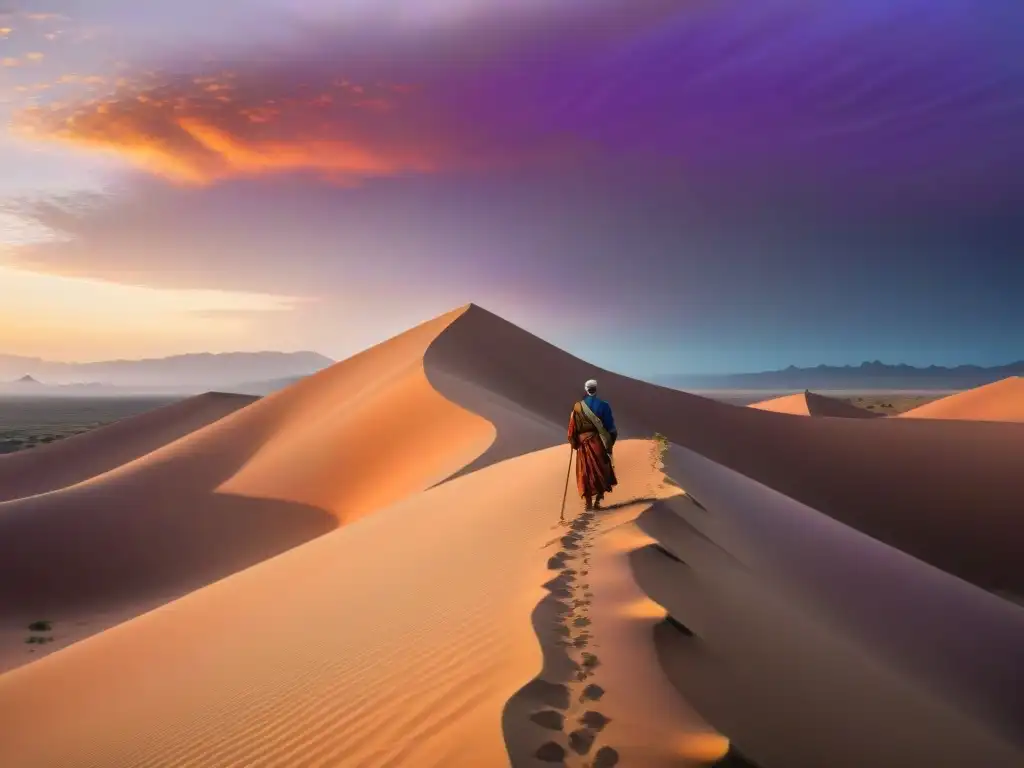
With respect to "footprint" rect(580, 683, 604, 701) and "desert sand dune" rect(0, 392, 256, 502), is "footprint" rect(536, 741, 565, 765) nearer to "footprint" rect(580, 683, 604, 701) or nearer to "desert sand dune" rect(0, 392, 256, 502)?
"footprint" rect(580, 683, 604, 701)

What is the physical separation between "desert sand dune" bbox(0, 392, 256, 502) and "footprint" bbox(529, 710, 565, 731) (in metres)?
38.9

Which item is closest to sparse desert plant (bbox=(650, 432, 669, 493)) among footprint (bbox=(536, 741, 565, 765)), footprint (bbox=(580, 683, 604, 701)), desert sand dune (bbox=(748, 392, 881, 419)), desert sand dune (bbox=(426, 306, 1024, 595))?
desert sand dune (bbox=(426, 306, 1024, 595))

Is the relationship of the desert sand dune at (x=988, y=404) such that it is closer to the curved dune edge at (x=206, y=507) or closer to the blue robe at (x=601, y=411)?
the curved dune edge at (x=206, y=507)

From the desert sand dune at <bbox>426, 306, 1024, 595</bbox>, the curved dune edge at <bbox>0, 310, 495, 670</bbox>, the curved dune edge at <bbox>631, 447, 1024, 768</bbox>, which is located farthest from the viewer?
the desert sand dune at <bbox>426, 306, 1024, 595</bbox>

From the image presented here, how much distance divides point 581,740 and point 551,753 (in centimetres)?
19

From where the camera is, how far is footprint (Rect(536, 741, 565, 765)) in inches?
126

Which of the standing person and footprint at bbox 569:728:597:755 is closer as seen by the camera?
footprint at bbox 569:728:597:755

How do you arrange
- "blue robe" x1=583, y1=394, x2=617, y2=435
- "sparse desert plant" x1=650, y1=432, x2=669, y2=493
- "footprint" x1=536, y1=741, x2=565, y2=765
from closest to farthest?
"footprint" x1=536, y1=741, x2=565, y2=765 < "blue robe" x1=583, y1=394, x2=617, y2=435 < "sparse desert plant" x1=650, y1=432, x2=669, y2=493

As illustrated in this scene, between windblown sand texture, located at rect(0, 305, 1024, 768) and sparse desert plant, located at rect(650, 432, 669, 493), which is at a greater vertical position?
sparse desert plant, located at rect(650, 432, 669, 493)

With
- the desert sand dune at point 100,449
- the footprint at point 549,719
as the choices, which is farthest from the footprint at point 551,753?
the desert sand dune at point 100,449

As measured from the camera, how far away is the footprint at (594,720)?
347 centimetres

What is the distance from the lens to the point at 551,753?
3230 millimetres

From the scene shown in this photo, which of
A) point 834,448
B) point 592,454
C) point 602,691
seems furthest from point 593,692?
point 834,448

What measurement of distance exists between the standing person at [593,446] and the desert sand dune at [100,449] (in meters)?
35.3
